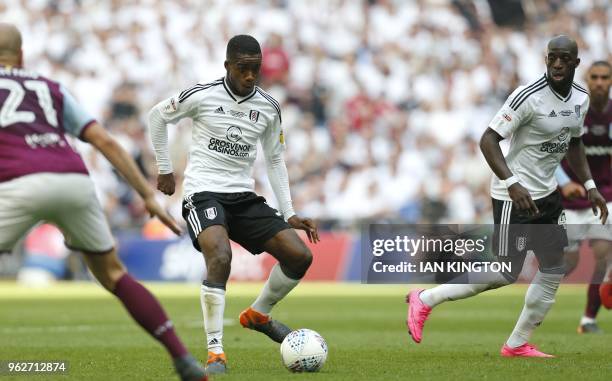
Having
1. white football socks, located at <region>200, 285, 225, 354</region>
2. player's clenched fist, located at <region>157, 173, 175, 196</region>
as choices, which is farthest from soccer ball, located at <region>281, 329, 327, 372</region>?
player's clenched fist, located at <region>157, 173, 175, 196</region>

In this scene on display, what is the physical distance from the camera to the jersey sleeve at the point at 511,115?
401 inches

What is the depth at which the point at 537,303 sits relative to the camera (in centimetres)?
1057

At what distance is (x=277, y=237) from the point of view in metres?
9.93

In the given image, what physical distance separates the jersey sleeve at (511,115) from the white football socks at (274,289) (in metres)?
2.20

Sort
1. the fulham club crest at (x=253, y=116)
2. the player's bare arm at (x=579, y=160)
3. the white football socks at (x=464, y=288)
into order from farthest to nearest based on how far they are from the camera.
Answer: the player's bare arm at (x=579, y=160) → the white football socks at (x=464, y=288) → the fulham club crest at (x=253, y=116)

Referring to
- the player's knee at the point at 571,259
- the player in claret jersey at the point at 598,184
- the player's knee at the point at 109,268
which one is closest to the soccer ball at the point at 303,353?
the player's knee at the point at 109,268

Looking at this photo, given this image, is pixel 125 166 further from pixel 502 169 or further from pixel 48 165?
pixel 502 169

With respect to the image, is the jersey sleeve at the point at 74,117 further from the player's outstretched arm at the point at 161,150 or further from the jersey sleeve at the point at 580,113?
the jersey sleeve at the point at 580,113

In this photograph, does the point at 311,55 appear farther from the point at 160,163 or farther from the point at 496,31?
the point at 160,163

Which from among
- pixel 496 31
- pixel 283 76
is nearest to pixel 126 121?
pixel 283 76

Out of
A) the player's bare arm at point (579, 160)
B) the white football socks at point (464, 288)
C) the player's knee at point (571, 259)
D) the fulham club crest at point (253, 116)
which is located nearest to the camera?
the fulham club crest at point (253, 116)

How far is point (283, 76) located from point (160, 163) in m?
17.0

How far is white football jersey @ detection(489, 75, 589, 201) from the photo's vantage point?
1025 cm

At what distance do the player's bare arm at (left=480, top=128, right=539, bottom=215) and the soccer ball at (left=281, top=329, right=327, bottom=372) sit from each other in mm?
2077
